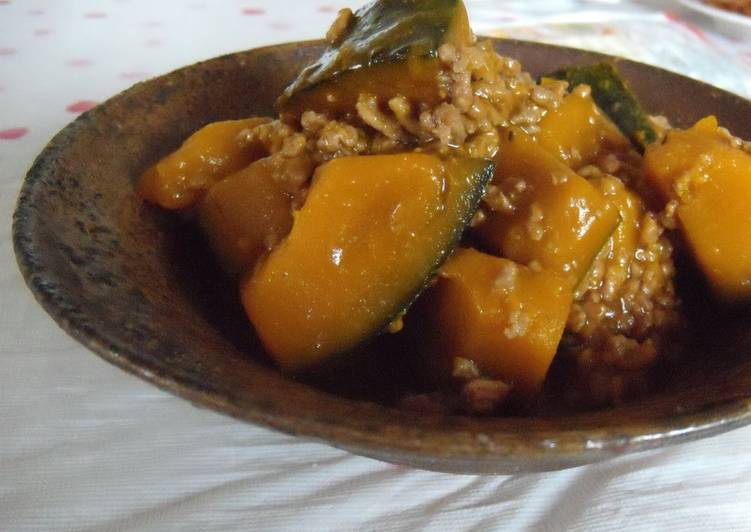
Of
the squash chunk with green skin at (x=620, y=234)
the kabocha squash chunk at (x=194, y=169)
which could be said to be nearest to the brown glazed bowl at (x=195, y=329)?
the kabocha squash chunk at (x=194, y=169)

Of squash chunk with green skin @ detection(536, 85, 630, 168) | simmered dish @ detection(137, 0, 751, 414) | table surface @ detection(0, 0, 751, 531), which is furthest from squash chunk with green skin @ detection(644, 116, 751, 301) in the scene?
table surface @ detection(0, 0, 751, 531)

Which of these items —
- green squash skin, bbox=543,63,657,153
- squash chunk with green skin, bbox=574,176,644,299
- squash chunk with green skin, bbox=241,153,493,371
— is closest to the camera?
squash chunk with green skin, bbox=241,153,493,371

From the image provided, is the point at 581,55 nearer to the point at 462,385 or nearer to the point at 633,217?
the point at 633,217

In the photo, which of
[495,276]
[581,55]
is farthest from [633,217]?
[581,55]

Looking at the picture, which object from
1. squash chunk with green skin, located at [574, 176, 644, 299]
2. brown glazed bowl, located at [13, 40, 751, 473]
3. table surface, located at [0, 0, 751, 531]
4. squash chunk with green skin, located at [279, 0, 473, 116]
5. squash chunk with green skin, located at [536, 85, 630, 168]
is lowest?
table surface, located at [0, 0, 751, 531]

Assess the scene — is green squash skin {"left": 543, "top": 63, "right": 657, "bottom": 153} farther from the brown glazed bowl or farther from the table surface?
the table surface

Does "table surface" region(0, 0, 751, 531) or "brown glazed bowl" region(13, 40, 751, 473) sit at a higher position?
"brown glazed bowl" region(13, 40, 751, 473)

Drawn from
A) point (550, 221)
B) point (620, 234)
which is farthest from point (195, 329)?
point (620, 234)

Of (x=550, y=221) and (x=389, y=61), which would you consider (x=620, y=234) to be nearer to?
(x=550, y=221)
